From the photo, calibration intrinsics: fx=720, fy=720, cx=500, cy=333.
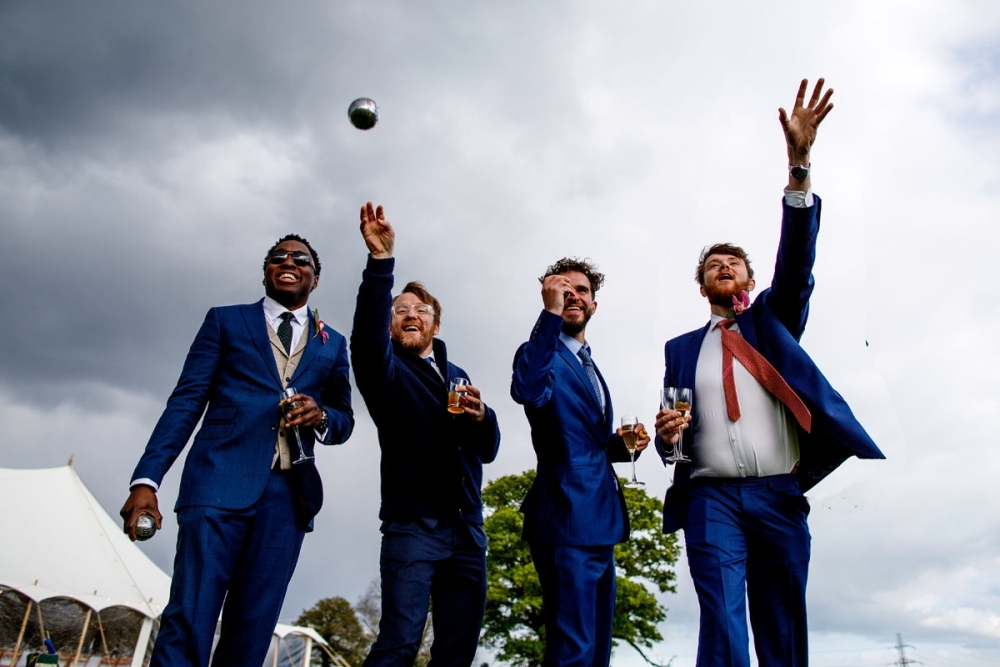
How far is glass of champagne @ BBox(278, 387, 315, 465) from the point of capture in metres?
3.75

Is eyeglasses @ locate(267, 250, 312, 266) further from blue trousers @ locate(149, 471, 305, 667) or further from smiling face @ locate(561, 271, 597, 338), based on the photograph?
smiling face @ locate(561, 271, 597, 338)

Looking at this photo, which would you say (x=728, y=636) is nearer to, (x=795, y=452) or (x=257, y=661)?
(x=795, y=452)

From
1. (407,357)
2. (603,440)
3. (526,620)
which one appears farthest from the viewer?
(526,620)

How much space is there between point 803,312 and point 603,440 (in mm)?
1418

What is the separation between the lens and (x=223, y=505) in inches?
136

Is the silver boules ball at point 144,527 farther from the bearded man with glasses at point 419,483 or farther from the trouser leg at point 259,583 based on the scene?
the bearded man with glasses at point 419,483

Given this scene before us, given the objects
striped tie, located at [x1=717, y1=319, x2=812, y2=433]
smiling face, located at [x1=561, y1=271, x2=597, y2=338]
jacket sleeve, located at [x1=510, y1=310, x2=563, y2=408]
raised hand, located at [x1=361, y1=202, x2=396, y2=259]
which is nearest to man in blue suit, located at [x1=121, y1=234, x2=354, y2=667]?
raised hand, located at [x1=361, y1=202, x2=396, y2=259]

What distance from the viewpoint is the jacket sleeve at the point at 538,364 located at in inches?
163

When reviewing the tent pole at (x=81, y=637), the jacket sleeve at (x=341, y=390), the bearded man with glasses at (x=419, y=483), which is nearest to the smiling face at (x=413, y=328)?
the bearded man with glasses at (x=419, y=483)

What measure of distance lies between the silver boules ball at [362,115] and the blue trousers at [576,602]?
3062 mm

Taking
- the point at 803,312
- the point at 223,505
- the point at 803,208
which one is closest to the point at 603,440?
the point at 803,312

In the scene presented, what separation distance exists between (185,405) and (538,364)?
6.27 ft

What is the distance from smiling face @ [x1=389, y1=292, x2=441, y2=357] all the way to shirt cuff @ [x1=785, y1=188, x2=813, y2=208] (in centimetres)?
254

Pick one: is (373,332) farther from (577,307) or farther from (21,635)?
(21,635)
